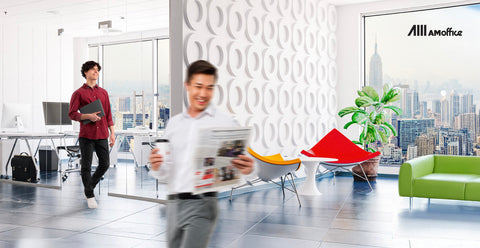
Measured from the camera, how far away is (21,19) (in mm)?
6430

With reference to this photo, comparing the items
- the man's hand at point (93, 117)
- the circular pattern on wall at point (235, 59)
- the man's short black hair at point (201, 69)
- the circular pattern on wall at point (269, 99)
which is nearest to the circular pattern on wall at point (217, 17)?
the circular pattern on wall at point (235, 59)

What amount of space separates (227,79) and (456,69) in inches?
181

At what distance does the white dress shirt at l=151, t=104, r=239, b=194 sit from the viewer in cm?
179

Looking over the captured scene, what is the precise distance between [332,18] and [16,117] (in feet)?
19.3

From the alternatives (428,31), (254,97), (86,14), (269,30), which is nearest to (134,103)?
(86,14)

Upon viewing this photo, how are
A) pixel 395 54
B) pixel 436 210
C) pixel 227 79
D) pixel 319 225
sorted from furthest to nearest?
pixel 395 54
pixel 227 79
pixel 436 210
pixel 319 225

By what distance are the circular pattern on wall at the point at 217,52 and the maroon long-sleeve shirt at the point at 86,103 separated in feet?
4.60

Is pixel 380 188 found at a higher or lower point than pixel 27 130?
lower

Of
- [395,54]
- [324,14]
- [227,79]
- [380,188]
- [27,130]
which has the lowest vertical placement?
[380,188]

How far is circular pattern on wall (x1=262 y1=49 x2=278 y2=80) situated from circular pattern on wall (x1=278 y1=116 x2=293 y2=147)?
2.37ft

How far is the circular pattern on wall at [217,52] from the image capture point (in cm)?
565

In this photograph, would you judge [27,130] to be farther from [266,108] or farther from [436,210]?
[436,210]

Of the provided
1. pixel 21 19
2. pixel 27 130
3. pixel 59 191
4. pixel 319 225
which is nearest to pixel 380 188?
pixel 319 225

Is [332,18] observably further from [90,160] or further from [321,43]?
[90,160]
